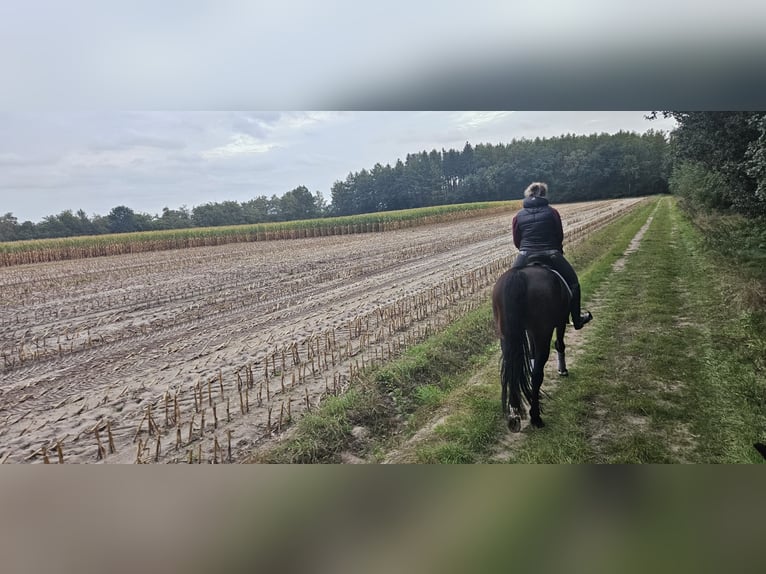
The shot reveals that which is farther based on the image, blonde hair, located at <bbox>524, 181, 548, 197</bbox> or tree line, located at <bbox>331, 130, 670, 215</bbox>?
tree line, located at <bbox>331, 130, 670, 215</bbox>

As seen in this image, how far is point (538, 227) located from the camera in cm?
269

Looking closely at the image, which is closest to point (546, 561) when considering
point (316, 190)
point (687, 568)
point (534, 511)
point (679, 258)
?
point (534, 511)

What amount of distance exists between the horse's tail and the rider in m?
0.15

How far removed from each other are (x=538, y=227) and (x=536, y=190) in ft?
0.95

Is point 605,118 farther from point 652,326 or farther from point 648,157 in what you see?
point 652,326

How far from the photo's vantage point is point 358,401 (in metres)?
2.60

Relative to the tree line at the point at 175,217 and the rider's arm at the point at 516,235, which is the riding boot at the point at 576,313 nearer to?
the rider's arm at the point at 516,235

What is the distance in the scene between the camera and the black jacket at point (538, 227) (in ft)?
8.86

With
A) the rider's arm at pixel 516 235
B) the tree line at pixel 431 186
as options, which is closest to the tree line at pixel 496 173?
the tree line at pixel 431 186

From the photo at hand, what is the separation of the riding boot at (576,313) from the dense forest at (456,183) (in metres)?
0.70

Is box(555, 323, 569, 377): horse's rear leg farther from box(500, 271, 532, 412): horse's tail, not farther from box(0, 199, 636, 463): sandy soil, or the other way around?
box(0, 199, 636, 463): sandy soil

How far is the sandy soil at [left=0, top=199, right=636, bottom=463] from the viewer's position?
7.64 feet

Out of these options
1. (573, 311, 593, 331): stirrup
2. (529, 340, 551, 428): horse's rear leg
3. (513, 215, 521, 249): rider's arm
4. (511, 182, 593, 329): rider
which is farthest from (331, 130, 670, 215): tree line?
(529, 340, 551, 428): horse's rear leg

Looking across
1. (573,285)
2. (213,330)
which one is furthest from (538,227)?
(213,330)
